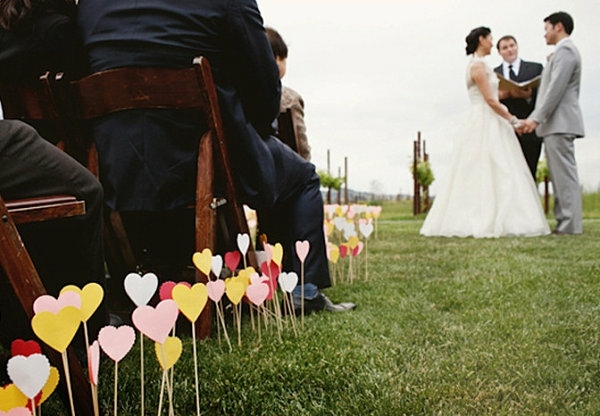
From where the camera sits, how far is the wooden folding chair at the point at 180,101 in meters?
2.15

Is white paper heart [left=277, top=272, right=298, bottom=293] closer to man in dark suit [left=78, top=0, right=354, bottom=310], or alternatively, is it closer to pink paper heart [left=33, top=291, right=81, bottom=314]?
man in dark suit [left=78, top=0, right=354, bottom=310]

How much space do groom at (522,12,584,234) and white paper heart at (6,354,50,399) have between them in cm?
648

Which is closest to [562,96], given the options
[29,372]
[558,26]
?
[558,26]

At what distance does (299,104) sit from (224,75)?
228 centimetres

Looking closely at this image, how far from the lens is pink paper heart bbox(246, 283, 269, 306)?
206 centimetres

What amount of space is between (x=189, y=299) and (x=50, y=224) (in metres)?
0.73

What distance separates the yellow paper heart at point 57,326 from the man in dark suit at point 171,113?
117 centimetres

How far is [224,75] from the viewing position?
91.7 inches

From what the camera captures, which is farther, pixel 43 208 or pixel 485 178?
pixel 485 178

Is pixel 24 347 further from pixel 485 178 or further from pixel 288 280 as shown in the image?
pixel 485 178

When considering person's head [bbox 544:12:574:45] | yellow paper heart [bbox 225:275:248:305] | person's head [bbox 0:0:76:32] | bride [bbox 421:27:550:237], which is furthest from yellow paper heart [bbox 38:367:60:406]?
person's head [bbox 544:12:574:45]

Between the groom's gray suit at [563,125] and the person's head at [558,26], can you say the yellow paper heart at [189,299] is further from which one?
the person's head at [558,26]

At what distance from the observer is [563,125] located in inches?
263

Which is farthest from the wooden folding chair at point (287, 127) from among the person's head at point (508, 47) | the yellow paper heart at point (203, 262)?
the person's head at point (508, 47)
